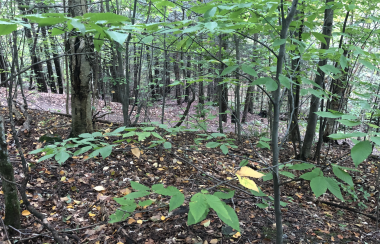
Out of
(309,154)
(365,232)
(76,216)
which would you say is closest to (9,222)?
(76,216)

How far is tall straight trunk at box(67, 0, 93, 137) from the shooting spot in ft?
13.1

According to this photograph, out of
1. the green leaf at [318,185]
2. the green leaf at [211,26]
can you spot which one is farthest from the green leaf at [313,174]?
the green leaf at [211,26]

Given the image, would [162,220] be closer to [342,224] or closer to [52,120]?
[342,224]

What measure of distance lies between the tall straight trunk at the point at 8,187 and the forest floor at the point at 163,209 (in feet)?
0.36

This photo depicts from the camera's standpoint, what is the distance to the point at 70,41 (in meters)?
3.97

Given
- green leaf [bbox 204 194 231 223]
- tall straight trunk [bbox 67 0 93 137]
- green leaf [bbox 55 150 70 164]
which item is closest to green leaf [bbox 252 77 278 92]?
green leaf [bbox 204 194 231 223]

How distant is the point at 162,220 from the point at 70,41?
379 cm

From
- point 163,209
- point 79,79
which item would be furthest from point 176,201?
point 79,79

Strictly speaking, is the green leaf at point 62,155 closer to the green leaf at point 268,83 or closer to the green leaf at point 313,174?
the green leaf at point 268,83

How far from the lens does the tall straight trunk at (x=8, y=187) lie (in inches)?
75.9

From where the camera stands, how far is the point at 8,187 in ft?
6.75

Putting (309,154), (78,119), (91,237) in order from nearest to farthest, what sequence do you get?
(91,237)
(78,119)
(309,154)

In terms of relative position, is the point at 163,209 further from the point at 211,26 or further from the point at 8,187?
the point at 211,26

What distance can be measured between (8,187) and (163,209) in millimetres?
1775
